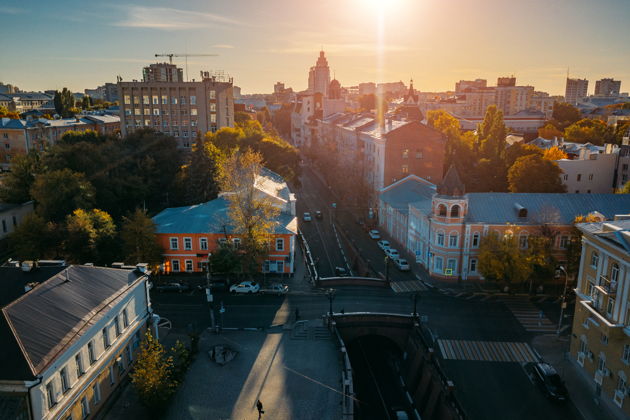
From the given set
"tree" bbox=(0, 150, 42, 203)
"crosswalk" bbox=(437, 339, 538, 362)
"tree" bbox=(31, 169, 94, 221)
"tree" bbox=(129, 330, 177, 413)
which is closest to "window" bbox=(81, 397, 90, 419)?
"tree" bbox=(129, 330, 177, 413)

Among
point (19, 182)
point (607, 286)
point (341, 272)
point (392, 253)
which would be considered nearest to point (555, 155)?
point (392, 253)

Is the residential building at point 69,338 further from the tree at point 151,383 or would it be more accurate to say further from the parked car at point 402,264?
the parked car at point 402,264

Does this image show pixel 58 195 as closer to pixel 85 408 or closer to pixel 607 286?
pixel 85 408

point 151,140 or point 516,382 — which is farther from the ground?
point 151,140

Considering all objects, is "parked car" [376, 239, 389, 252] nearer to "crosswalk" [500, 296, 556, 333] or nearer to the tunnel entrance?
the tunnel entrance

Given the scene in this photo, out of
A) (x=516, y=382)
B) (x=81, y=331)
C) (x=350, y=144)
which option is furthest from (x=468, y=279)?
(x=350, y=144)

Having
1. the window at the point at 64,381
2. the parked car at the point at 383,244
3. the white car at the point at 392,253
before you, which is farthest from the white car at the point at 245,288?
the window at the point at 64,381

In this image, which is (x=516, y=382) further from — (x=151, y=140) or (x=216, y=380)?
(x=151, y=140)
